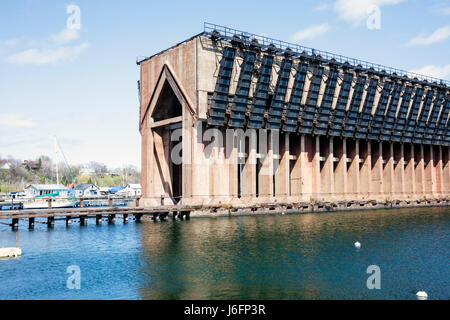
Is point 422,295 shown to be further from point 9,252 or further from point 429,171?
point 429,171

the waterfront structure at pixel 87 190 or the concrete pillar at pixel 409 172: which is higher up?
the concrete pillar at pixel 409 172

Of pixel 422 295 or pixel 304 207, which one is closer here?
pixel 422 295

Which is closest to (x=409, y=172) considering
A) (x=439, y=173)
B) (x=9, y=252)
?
(x=439, y=173)

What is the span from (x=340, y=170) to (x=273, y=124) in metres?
22.3

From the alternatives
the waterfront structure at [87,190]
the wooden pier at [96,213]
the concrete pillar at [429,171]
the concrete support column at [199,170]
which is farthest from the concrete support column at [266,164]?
the waterfront structure at [87,190]

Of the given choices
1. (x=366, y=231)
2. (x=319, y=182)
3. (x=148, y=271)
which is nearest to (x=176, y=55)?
(x=319, y=182)

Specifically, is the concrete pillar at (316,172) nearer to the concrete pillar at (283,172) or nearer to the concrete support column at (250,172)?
the concrete pillar at (283,172)

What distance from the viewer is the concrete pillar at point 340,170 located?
90269 mm

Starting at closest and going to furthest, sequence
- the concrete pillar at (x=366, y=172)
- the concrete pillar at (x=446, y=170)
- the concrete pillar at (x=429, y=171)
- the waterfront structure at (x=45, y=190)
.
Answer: the concrete pillar at (x=366, y=172)
the concrete pillar at (x=429, y=171)
the concrete pillar at (x=446, y=170)
the waterfront structure at (x=45, y=190)

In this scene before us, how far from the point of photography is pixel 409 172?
107750mm

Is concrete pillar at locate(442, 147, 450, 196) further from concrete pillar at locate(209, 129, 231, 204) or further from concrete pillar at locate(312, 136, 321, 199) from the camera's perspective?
concrete pillar at locate(209, 129, 231, 204)

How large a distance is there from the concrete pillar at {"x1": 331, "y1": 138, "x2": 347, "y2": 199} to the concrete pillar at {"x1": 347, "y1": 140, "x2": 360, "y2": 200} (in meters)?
2.46

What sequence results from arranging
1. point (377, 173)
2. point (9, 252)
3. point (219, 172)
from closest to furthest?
point (9, 252) < point (219, 172) < point (377, 173)

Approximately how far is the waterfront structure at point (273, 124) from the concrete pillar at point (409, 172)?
235 mm
